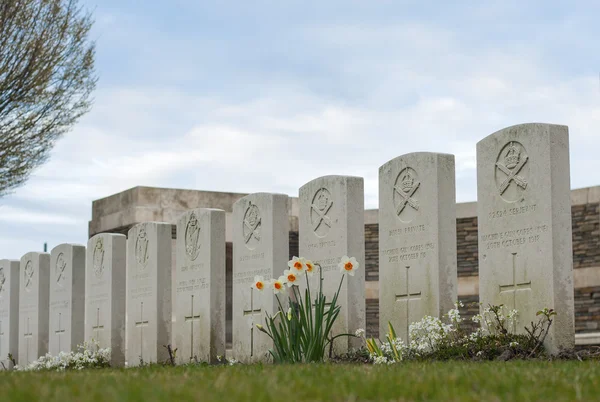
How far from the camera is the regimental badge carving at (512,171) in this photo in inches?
373

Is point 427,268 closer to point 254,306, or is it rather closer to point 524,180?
point 524,180

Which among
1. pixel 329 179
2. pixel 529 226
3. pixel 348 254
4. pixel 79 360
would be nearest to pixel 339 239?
pixel 348 254

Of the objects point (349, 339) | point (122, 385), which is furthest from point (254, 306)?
point (122, 385)

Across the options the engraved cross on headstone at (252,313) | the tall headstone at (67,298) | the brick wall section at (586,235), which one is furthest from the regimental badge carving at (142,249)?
the brick wall section at (586,235)

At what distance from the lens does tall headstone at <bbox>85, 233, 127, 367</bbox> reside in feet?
50.8

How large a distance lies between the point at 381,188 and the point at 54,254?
8.28 m

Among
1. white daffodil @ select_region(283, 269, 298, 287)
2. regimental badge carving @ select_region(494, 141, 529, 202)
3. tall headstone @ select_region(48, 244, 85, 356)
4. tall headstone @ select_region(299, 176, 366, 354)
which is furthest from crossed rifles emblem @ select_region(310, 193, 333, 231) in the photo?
tall headstone @ select_region(48, 244, 85, 356)

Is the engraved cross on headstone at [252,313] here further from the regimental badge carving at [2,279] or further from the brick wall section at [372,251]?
the regimental badge carving at [2,279]

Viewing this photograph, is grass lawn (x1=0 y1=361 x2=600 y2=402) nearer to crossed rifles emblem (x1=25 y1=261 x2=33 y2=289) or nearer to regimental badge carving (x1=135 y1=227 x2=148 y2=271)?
regimental badge carving (x1=135 y1=227 x2=148 y2=271)

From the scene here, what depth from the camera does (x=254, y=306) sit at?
40.7 ft

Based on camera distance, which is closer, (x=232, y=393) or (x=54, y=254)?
(x=232, y=393)

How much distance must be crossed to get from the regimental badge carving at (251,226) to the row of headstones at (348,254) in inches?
0.8

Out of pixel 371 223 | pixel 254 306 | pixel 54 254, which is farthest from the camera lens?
pixel 371 223

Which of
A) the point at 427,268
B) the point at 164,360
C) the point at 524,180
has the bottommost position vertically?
the point at 164,360
